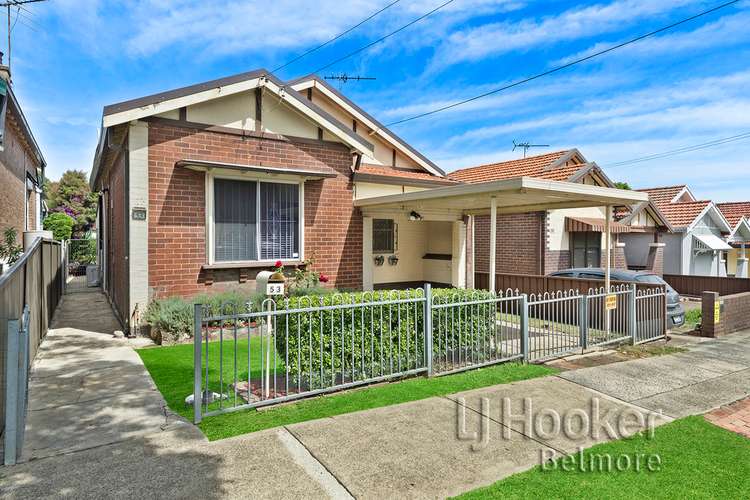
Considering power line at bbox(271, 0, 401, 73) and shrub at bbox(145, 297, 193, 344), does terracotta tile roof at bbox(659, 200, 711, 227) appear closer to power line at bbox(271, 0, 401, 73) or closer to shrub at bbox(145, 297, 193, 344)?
power line at bbox(271, 0, 401, 73)

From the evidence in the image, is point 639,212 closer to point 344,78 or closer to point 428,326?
point 344,78

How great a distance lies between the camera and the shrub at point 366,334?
17.8 feet

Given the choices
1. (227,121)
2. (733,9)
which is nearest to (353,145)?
(227,121)

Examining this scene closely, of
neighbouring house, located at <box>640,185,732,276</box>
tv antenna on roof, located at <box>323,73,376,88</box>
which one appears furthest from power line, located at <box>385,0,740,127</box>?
neighbouring house, located at <box>640,185,732,276</box>

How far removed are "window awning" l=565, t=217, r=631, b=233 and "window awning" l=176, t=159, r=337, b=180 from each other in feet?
32.7

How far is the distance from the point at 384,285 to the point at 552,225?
678cm

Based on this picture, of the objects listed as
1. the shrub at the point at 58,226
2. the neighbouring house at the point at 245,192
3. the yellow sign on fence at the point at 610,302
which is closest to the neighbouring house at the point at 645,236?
the neighbouring house at the point at 245,192

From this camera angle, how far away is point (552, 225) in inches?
640

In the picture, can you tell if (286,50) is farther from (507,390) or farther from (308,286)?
(507,390)

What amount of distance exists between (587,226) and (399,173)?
7.75 metres

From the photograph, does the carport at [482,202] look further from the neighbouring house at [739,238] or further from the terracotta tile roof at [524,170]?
the neighbouring house at [739,238]

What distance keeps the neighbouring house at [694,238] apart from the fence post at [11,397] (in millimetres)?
22971

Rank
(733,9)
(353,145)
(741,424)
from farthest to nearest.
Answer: (353,145), (733,9), (741,424)

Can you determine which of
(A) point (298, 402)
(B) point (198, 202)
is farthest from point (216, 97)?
(A) point (298, 402)
